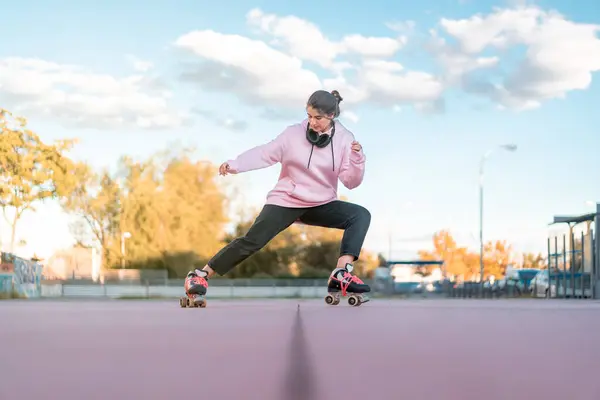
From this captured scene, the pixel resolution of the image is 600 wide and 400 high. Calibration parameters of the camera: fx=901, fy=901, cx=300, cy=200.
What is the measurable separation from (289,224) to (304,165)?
532 mm

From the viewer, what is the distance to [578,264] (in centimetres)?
3469

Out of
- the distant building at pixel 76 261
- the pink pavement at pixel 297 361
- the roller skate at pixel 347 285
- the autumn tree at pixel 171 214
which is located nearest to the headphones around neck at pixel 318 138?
the roller skate at pixel 347 285

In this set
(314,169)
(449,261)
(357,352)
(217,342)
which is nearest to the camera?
(357,352)

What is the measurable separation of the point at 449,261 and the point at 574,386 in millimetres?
91273

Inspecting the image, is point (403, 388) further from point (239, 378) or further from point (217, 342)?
point (217, 342)

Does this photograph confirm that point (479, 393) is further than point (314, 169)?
No

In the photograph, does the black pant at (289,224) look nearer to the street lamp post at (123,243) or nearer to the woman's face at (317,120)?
the woman's face at (317,120)

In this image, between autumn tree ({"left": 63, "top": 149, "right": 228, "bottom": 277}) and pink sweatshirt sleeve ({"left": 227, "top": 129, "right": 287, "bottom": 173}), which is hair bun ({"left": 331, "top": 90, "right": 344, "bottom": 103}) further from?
autumn tree ({"left": 63, "top": 149, "right": 228, "bottom": 277})

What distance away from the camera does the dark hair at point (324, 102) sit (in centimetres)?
756

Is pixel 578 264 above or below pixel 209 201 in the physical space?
below

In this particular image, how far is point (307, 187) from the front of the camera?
791cm

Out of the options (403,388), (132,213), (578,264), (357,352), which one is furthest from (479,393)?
(132,213)

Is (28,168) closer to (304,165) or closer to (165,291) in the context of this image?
(165,291)

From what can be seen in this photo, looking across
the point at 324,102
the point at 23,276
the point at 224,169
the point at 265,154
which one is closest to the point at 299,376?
the point at 224,169
